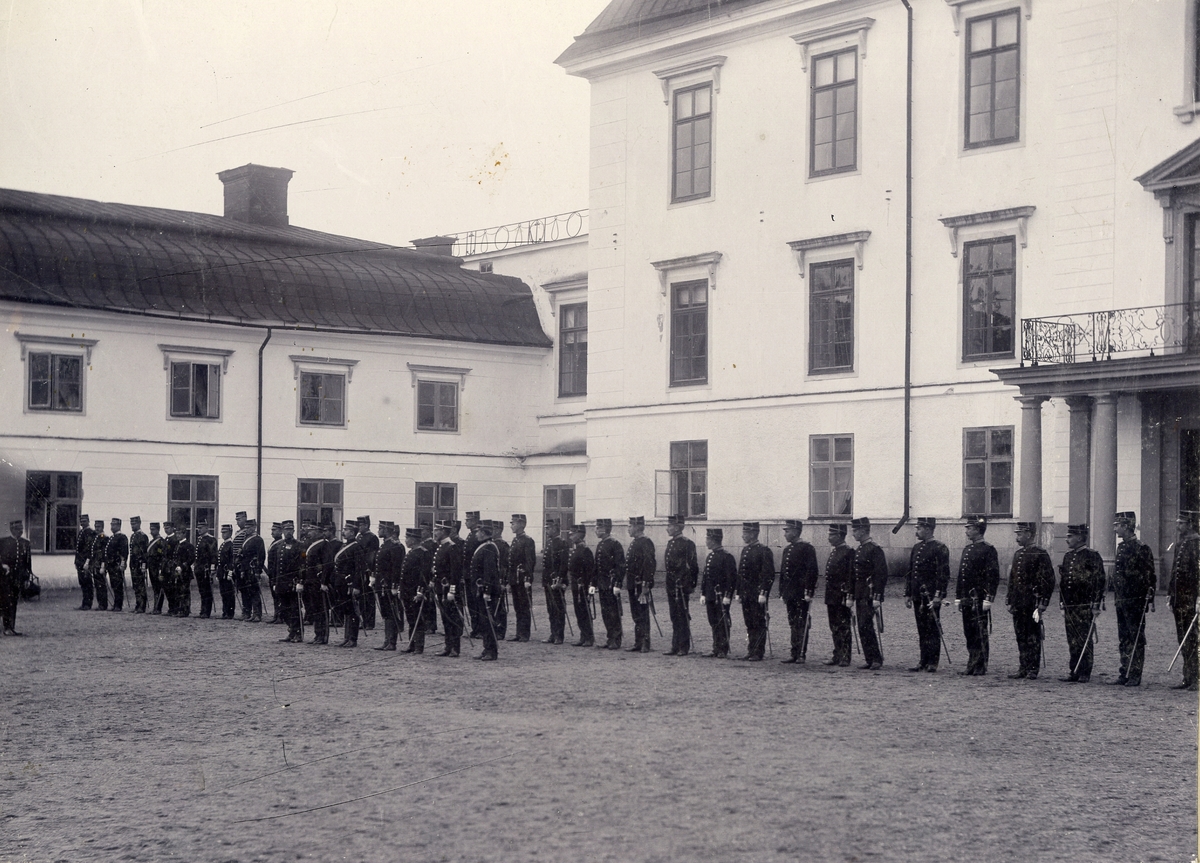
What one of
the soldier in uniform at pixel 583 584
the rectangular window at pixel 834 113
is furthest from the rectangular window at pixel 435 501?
the soldier in uniform at pixel 583 584

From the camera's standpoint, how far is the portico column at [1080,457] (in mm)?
23609

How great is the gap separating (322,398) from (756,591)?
2126 cm

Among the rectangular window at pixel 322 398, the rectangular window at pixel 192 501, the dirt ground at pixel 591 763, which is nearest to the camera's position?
the dirt ground at pixel 591 763

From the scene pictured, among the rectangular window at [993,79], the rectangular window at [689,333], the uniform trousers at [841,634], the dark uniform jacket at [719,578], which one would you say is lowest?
the uniform trousers at [841,634]

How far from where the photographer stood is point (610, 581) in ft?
62.0

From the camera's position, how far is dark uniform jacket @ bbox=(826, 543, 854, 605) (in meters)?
16.4

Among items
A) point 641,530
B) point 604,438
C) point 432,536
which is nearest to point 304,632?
point 432,536

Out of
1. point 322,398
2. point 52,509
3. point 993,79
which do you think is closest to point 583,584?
point 993,79

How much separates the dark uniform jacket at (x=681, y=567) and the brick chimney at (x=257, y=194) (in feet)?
78.1

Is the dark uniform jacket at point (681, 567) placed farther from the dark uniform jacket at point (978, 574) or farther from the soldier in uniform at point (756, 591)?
the dark uniform jacket at point (978, 574)

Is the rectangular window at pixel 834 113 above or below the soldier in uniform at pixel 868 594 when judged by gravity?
above

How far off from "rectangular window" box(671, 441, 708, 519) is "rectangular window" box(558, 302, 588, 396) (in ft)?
25.6

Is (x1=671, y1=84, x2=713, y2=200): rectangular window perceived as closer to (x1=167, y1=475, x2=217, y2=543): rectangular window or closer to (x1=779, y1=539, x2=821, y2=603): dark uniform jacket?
(x1=167, y1=475, x2=217, y2=543): rectangular window

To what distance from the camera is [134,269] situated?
3412 cm
